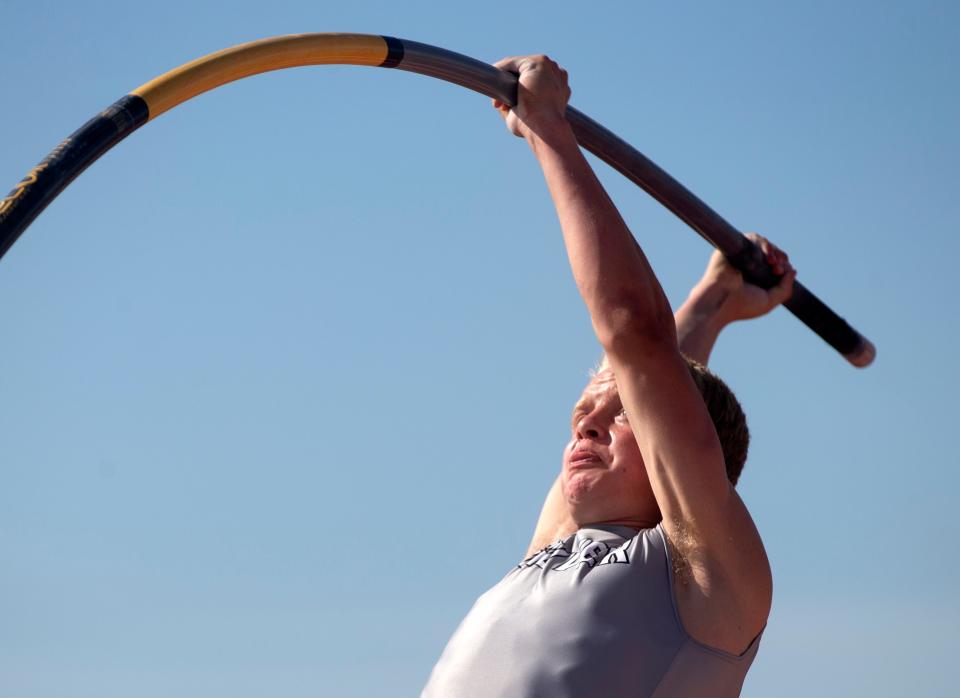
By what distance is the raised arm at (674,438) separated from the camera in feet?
13.3

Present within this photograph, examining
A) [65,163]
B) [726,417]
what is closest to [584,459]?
[726,417]

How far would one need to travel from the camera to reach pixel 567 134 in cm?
470

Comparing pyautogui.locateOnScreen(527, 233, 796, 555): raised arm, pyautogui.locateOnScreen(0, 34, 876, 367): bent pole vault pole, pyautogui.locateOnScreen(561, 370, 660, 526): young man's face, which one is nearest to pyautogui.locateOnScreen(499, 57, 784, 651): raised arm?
pyautogui.locateOnScreen(561, 370, 660, 526): young man's face

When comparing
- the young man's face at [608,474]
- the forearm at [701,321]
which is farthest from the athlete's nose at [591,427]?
the forearm at [701,321]

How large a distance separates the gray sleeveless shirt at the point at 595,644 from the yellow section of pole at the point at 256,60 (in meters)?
1.84

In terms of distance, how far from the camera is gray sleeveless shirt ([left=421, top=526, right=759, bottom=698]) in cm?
404

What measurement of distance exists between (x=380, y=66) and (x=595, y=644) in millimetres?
2184

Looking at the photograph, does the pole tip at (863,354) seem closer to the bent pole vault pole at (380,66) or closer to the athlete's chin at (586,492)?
the bent pole vault pole at (380,66)

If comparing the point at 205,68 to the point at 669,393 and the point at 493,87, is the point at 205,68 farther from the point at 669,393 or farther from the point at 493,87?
the point at 669,393

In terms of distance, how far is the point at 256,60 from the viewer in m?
4.55

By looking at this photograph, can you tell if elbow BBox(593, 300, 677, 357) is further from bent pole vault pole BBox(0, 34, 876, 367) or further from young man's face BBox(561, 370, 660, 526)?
bent pole vault pole BBox(0, 34, 876, 367)

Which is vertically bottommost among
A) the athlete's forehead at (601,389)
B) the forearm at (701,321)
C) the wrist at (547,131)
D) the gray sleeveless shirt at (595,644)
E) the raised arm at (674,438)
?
the gray sleeveless shirt at (595,644)

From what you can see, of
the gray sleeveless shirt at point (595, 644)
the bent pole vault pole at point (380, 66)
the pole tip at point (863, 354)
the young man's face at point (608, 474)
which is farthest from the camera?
the pole tip at point (863, 354)

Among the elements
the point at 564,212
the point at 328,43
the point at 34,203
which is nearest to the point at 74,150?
the point at 34,203
